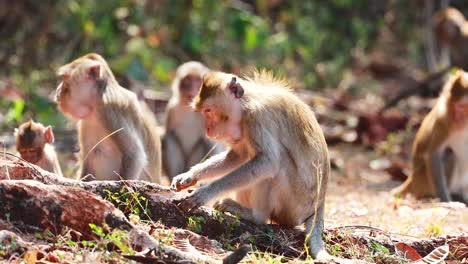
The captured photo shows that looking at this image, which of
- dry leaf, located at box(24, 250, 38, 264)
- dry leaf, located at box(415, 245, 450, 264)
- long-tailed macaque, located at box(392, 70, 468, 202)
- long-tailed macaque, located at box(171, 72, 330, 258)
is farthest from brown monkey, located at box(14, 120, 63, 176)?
long-tailed macaque, located at box(392, 70, 468, 202)

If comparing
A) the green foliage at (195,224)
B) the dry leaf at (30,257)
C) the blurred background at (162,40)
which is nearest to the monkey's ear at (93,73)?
the green foliage at (195,224)

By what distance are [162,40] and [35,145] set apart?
664 centimetres

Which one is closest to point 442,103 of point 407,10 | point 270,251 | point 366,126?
Answer: point 366,126

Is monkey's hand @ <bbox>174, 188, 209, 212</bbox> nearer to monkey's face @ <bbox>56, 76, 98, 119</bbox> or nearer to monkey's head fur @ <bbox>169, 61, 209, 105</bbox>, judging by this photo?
monkey's face @ <bbox>56, 76, 98, 119</bbox>

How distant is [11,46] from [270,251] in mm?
9616

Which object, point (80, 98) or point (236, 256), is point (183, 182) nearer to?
point (236, 256)

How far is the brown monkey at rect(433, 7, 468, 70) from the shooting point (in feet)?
51.6

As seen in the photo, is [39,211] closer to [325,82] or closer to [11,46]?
[11,46]

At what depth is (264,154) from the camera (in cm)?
543

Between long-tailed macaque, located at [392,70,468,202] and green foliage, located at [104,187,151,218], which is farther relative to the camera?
long-tailed macaque, located at [392,70,468,202]

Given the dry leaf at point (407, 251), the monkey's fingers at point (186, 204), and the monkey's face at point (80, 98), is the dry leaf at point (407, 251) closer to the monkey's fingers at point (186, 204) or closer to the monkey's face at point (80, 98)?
the monkey's fingers at point (186, 204)

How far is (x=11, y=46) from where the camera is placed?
13648 millimetres

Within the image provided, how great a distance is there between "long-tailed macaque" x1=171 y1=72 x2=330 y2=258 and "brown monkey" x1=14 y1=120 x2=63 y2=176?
201 centimetres

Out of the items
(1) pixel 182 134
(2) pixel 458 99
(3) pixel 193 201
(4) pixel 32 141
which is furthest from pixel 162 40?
(3) pixel 193 201
